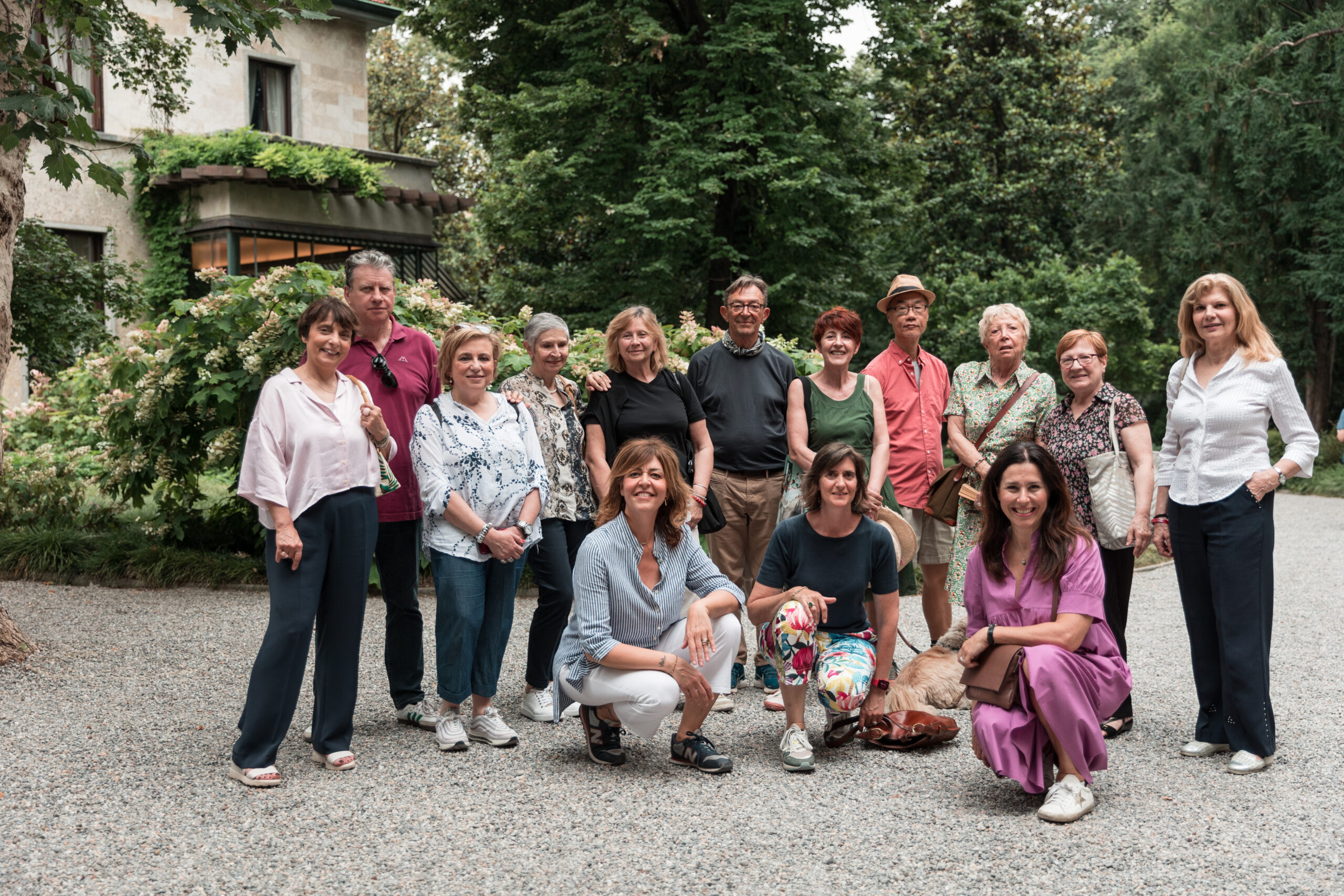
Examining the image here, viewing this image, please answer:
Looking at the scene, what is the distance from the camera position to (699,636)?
427 centimetres

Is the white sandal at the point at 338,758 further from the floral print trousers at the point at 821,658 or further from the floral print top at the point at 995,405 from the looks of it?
the floral print top at the point at 995,405

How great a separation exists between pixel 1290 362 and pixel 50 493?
945 inches

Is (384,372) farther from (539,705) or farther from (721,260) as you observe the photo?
(721,260)

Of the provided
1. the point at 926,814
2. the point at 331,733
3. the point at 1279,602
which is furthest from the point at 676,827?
the point at 1279,602

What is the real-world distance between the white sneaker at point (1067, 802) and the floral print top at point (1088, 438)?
4.60ft

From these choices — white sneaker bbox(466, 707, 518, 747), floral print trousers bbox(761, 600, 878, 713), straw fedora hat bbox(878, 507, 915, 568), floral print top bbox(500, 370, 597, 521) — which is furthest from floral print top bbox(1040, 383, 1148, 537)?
white sneaker bbox(466, 707, 518, 747)

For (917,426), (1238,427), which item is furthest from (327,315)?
(1238,427)

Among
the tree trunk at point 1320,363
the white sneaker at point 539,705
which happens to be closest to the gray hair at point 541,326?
the white sneaker at point 539,705

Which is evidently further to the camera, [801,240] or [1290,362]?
[1290,362]

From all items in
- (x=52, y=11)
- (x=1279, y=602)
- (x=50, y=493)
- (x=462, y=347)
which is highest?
(x=52, y=11)

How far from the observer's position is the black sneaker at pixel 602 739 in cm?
446

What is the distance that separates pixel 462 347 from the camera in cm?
468

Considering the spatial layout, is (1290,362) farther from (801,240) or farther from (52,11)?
(52,11)

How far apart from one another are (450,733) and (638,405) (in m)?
1.73
